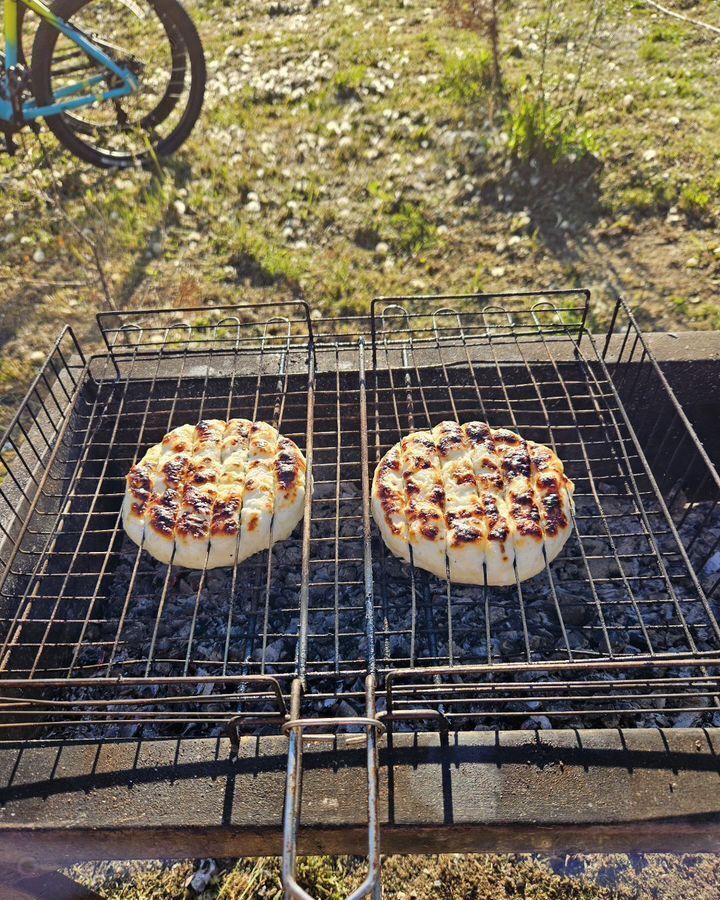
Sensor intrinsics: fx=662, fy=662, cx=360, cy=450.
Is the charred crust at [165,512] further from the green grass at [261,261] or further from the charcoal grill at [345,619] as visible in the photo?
the green grass at [261,261]

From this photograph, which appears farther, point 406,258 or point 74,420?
point 406,258

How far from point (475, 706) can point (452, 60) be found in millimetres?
9200

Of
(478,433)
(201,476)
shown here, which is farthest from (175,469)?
(478,433)

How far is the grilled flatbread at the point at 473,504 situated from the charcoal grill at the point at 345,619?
0.58 feet

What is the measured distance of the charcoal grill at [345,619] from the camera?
2.88m

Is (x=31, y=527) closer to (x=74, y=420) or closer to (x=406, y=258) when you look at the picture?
(x=74, y=420)

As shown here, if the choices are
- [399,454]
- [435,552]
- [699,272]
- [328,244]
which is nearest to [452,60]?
[328,244]

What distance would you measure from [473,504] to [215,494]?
1539mm

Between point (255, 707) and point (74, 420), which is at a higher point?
point (74, 420)

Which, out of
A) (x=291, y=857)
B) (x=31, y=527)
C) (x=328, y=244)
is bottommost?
(x=328, y=244)

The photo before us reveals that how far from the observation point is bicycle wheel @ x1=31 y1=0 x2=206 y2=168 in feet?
25.2

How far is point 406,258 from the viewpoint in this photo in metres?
7.33

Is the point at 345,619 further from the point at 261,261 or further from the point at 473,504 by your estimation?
the point at 261,261

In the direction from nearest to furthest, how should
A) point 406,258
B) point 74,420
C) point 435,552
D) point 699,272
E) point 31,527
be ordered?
point 435,552 → point 31,527 → point 74,420 → point 699,272 → point 406,258
